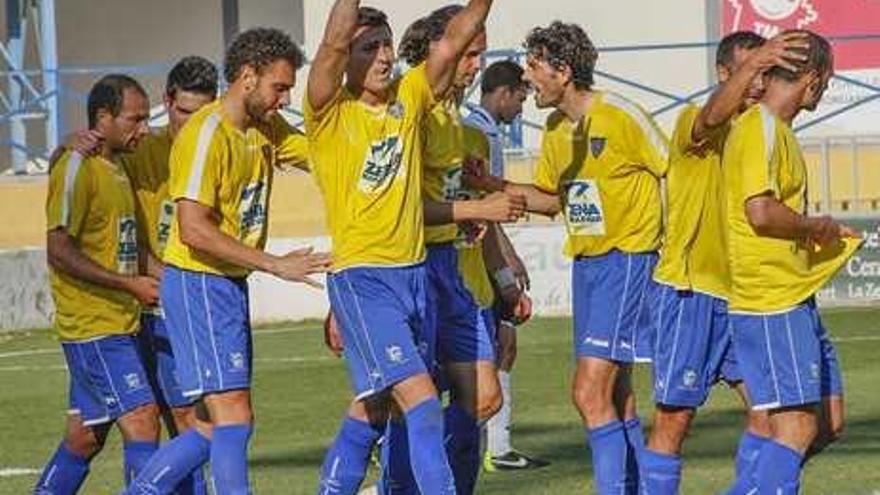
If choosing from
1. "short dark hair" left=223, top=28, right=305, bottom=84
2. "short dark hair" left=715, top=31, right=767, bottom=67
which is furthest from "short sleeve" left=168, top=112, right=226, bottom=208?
"short dark hair" left=715, top=31, right=767, bottom=67

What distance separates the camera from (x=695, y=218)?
12.0 meters

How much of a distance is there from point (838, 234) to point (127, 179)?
12.0 ft

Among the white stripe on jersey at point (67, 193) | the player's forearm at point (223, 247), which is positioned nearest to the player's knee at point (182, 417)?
the white stripe on jersey at point (67, 193)

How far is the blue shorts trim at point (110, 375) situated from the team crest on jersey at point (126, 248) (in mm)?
325

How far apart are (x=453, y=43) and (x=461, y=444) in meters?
2.03

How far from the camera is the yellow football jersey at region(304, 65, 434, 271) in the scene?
1118cm

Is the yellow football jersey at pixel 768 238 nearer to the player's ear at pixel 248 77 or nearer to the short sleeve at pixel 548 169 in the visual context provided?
the short sleeve at pixel 548 169

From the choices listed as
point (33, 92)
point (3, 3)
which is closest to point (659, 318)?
point (33, 92)

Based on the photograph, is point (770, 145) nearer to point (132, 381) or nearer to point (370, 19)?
point (370, 19)

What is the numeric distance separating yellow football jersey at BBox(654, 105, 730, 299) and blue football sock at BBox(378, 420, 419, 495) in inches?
54.8

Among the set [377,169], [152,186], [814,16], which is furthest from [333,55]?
[814,16]

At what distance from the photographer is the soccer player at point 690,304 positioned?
11836 millimetres

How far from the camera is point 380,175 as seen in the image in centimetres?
1119

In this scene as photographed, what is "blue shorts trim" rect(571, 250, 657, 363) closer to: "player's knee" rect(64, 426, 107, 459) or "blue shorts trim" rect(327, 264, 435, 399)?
"blue shorts trim" rect(327, 264, 435, 399)
